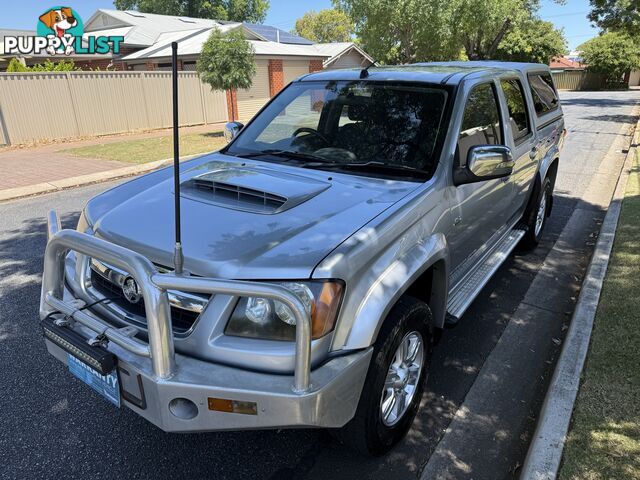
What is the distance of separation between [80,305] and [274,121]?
6.79ft

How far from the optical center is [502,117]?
4.06 meters

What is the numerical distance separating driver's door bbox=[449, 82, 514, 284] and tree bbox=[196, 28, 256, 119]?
12899 mm

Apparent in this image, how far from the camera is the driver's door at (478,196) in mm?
3211

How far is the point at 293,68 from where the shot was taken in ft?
81.0

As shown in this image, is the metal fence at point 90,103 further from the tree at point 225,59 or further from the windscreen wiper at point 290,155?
the windscreen wiper at point 290,155

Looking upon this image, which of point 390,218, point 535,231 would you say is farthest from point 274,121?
point 535,231

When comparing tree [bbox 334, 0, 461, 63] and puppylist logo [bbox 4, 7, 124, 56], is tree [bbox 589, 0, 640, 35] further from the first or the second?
puppylist logo [bbox 4, 7, 124, 56]

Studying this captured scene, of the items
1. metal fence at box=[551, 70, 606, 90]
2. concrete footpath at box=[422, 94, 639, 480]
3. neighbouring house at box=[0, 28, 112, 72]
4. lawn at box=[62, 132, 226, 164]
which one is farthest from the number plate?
metal fence at box=[551, 70, 606, 90]

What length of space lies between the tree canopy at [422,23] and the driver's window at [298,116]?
2453cm

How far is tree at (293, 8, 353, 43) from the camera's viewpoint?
84.3 m

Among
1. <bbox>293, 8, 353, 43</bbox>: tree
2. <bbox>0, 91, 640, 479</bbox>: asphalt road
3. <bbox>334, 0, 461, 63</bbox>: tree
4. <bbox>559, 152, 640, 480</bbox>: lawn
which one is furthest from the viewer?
<bbox>293, 8, 353, 43</bbox>: tree

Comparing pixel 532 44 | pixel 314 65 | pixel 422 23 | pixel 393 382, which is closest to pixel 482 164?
A: pixel 393 382

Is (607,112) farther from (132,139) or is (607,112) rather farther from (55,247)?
(55,247)

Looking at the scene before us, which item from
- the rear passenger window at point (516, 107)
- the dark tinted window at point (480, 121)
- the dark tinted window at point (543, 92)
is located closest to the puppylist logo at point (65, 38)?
the dark tinted window at point (543, 92)
